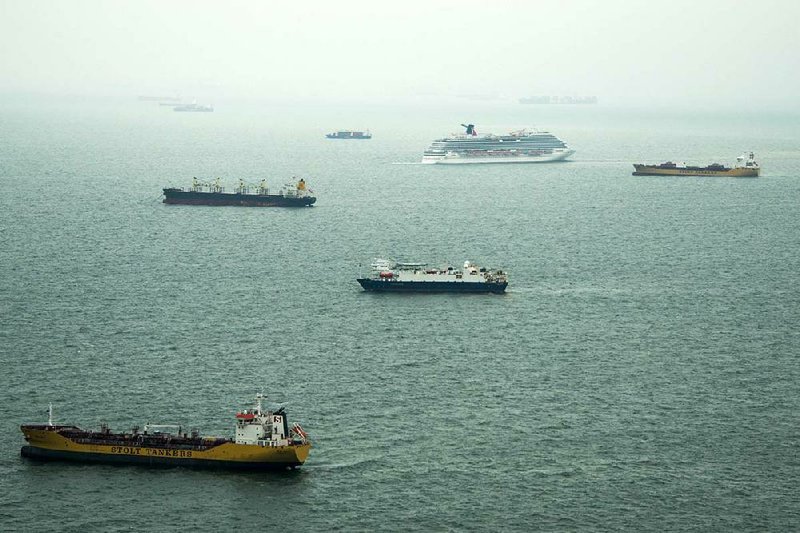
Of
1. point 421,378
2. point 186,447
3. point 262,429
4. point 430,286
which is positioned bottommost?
point 186,447

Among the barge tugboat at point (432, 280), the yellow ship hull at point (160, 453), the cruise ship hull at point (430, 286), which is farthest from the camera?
the barge tugboat at point (432, 280)

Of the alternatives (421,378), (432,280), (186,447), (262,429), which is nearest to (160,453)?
(186,447)

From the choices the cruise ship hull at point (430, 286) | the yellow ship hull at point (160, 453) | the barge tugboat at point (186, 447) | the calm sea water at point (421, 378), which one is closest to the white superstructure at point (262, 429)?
the barge tugboat at point (186, 447)

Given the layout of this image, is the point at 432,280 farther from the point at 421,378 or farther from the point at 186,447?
the point at 186,447

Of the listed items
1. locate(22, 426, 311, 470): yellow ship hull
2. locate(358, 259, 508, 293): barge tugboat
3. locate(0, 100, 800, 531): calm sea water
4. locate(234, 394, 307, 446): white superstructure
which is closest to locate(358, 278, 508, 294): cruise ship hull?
locate(358, 259, 508, 293): barge tugboat

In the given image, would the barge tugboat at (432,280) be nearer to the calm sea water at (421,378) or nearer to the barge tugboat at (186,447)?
the calm sea water at (421,378)

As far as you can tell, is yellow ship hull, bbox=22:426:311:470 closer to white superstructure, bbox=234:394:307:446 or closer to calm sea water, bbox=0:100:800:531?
white superstructure, bbox=234:394:307:446
